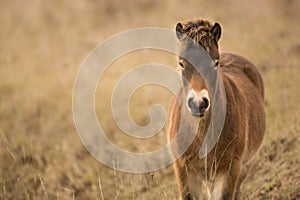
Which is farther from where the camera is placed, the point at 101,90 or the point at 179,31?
the point at 101,90

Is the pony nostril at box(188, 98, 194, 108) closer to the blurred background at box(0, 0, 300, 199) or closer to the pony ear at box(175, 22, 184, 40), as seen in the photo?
the pony ear at box(175, 22, 184, 40)

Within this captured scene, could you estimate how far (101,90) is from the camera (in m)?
10.5

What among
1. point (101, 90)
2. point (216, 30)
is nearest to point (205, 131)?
point (216, 30)

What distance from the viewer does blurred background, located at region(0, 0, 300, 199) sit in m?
6.43

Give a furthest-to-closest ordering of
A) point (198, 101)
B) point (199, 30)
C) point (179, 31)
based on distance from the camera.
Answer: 1. point (179, 31)
2. point (199, 30)
3. point (198, 101)

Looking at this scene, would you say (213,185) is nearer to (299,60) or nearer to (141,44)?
(299,60)

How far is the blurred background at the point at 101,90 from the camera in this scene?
643 centimetres

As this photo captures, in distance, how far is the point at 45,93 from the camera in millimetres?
10508

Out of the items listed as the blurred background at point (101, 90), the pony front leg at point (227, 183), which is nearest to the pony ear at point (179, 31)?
the pony front leg at point (227, 183)

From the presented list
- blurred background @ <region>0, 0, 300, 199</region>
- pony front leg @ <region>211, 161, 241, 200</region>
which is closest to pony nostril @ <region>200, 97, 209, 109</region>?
pony front leg @ <region>211, 161, 241, 200</region>

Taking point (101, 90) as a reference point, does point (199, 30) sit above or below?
above

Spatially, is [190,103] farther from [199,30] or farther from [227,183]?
[227,183]

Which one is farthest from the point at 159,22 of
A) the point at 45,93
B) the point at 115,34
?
the point at 45,93

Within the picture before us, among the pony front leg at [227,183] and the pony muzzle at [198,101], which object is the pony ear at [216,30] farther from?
the pony front leg at [227,183]
